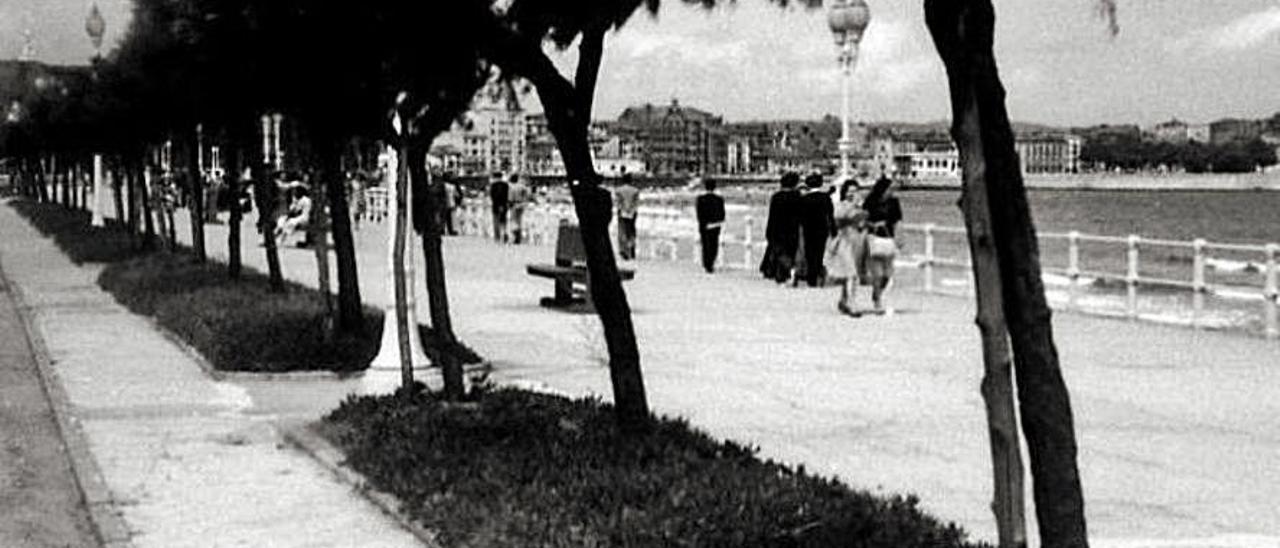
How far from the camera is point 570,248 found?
80.0 feet

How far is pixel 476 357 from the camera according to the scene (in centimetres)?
1688

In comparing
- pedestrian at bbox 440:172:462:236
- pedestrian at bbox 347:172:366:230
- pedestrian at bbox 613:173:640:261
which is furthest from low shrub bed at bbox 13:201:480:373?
pedestrian at bbox 347:172:366:230

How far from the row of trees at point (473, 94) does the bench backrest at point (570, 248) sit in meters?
3.50

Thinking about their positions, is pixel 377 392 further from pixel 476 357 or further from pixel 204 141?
pixel 204 141

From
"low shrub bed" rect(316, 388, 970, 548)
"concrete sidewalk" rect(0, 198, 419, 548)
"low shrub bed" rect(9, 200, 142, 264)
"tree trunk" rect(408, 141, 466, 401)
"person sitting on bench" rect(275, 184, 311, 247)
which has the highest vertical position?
"tree trunk" rect(408, 141, 466, 401)

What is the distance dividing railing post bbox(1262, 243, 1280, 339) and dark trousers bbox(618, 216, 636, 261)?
1714 centimetres

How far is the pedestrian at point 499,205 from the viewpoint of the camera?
44688 millimetres

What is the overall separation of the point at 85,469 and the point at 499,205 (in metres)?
34.5

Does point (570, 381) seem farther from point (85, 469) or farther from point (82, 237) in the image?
point (82, 237)

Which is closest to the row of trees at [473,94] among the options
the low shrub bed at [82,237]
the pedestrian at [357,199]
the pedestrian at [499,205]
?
the low shrub bed at [82,237]

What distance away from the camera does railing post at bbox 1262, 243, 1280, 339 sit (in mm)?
19359

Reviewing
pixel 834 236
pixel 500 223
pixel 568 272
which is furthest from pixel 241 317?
pixel 500 223

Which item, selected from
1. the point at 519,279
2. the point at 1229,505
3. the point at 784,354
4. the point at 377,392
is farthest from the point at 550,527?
the point at 519,279

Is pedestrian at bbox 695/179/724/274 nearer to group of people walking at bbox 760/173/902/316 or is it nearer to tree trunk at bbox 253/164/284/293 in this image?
group of people walking at bbox 760/173/902/316
